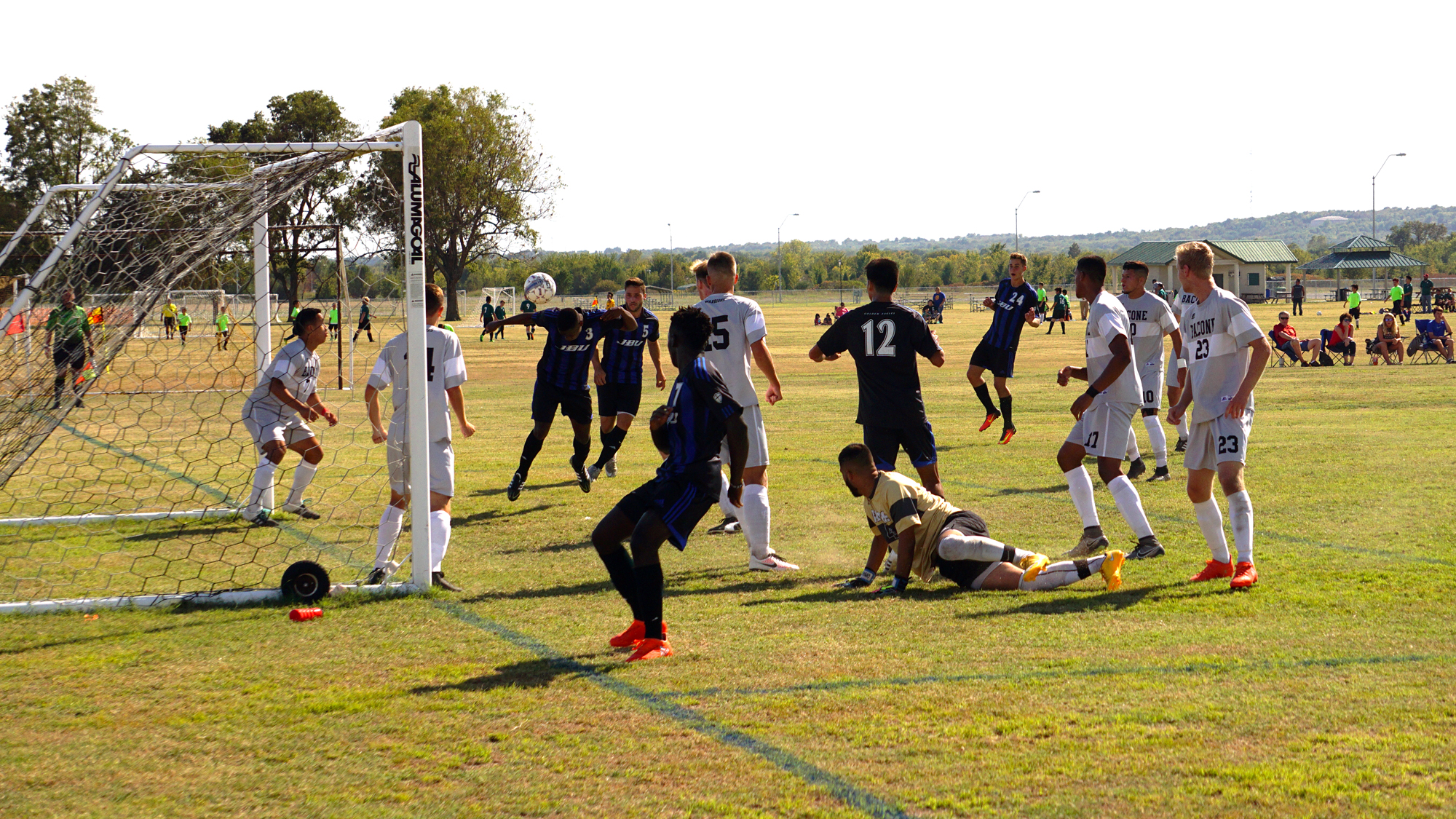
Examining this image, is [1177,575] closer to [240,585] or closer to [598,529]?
[598,529]

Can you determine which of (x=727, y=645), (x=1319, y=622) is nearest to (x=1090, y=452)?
(x=1319, y=622)

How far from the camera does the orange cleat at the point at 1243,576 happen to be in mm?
6934

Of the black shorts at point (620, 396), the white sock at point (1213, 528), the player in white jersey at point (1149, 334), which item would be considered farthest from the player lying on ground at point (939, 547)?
the black shorts at point (620, 396)

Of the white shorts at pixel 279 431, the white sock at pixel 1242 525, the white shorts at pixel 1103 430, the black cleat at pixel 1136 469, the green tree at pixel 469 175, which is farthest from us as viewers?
the green tree at pixel 469 175

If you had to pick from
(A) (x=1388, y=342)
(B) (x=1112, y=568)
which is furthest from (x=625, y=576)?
(A) (x=1388, y=342)

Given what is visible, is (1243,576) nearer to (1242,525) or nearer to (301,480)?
(1242,525)

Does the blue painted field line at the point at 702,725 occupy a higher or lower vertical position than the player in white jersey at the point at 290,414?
lower

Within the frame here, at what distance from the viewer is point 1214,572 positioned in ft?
23.6

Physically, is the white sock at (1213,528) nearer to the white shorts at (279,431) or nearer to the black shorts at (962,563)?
the black shorts at (962,563)

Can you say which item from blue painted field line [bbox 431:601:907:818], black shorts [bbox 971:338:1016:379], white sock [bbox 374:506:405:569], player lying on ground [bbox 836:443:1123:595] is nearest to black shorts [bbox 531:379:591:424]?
white sock [bbox 374:506:405:569]

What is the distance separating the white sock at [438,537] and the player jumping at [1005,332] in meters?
7.35

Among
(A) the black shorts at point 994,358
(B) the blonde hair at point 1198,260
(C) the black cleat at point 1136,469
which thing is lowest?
(C) the black cleat at point 1136,469

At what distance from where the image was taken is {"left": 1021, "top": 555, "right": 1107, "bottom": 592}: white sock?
23.3 feet

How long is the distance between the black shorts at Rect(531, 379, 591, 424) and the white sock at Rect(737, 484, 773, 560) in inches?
144
